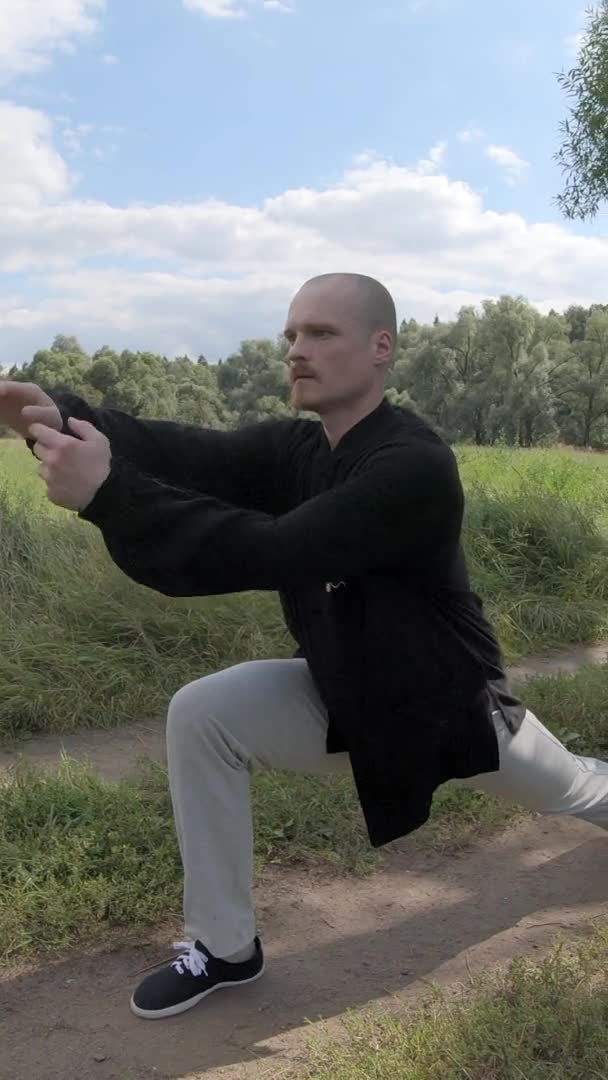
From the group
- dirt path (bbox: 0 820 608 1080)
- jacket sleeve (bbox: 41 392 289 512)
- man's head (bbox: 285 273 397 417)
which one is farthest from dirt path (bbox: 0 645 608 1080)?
man's head (bbox: 285 273 397 417)

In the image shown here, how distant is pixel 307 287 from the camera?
2680mm

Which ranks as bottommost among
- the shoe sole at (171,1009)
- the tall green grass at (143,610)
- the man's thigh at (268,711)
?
the shoe sole at (171,1009)

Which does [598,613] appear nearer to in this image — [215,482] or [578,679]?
[578,679]

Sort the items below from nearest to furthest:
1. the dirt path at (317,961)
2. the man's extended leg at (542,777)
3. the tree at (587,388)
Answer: the dirt path at (317,961), the man's extended leg at (542,777), the tree at (587,388)

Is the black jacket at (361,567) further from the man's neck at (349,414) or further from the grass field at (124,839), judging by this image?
the grass field at (124,839)

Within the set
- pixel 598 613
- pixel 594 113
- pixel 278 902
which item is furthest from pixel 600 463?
pixel 278 902

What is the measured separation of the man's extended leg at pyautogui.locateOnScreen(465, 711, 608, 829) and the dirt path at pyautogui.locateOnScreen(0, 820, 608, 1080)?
1.53 ft

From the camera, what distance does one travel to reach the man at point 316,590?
226cm

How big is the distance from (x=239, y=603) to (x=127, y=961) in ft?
12.5

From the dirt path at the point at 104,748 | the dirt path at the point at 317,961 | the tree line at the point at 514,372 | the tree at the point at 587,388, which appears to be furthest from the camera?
the tree at the point at 587,388

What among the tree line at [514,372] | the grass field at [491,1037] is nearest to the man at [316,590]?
the grass field at [491,1037]

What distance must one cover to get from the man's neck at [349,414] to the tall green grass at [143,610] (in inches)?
128

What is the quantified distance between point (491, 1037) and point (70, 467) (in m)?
1.65

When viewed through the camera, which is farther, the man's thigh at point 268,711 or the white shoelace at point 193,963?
the white shoelace at point 193,963
